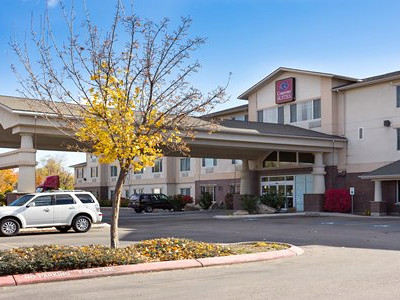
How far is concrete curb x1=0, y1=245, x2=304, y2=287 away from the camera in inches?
383

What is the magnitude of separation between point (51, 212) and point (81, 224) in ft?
4.69

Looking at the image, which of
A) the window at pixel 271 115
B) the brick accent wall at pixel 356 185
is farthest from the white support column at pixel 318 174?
the window at pixel 271 115

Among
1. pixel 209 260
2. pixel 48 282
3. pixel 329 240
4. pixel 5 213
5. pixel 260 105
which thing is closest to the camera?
pixel 48 282

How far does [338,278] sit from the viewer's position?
9984mm

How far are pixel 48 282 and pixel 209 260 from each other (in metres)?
3.64

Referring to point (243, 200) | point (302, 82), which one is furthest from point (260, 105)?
point (243, 200)

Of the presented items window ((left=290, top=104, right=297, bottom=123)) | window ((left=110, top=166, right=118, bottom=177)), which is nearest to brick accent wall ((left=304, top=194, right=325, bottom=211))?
window ((left=290, top=104, right=297, bottom=123))

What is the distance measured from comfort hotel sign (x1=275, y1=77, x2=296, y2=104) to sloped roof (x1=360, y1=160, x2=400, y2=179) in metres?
9.52

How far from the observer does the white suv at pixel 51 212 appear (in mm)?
20562

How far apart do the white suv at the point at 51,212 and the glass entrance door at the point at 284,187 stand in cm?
2111

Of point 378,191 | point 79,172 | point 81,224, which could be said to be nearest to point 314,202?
point 378,191

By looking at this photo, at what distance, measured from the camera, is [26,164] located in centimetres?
2481

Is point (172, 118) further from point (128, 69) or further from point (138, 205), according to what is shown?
point (138, 205)

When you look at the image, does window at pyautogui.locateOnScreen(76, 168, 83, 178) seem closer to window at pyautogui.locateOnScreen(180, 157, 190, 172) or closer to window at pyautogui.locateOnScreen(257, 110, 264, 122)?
window at pyautogui.locateOnScreen(180, 157, 190, 172)
